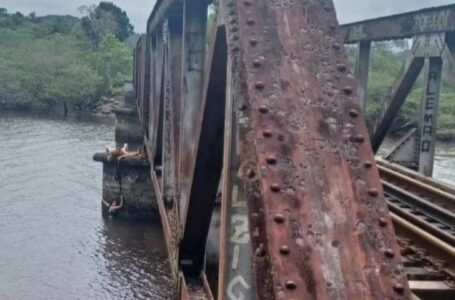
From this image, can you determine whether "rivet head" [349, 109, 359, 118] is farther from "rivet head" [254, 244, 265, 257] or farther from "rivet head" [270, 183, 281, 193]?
"rivet head" [254, 244, 265, 257]

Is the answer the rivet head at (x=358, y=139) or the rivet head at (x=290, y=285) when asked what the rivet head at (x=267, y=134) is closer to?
the rivet head at (x=358, y=139)

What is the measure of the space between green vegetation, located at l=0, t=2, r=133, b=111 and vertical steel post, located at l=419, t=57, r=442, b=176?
43.6 metres

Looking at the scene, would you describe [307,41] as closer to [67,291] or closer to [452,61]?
[452,61]

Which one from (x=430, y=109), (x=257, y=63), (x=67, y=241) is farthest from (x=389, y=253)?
(x=67, y=241)

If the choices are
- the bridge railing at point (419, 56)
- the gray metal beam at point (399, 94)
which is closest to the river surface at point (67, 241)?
the gray metal beam at point (399, 94)

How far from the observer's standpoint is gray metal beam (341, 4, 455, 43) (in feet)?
16.1

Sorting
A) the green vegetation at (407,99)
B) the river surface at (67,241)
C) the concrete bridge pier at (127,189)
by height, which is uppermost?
the green vegetation at (407,99)

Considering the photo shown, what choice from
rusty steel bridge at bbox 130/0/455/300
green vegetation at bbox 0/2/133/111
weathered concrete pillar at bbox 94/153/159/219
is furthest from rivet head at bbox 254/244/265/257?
green vegetation at bbox 0/2/133/111

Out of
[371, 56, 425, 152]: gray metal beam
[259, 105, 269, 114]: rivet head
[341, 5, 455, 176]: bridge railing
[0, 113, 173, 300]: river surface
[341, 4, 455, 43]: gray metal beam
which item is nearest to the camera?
[259, 105, 269, 114]: rivet head

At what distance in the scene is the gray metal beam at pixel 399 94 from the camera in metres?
5.73

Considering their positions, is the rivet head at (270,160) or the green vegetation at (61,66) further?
the green vegetation at (61,66)

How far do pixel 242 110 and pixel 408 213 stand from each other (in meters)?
5.03

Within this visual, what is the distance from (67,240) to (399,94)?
33.7 ft

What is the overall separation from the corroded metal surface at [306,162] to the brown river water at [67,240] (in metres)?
9.80
